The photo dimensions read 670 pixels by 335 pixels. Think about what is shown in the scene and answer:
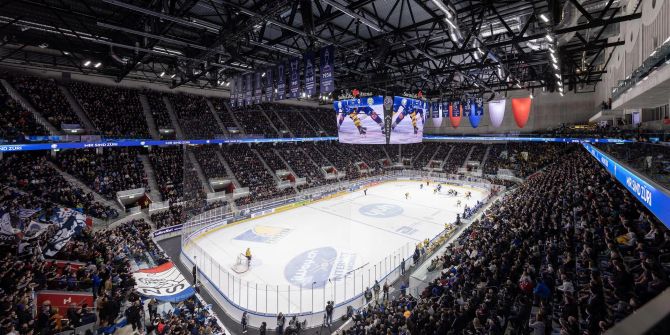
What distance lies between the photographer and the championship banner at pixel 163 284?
1301 centimetres

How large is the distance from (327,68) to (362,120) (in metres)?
10.1

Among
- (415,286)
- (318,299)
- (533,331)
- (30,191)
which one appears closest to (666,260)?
(533,331)

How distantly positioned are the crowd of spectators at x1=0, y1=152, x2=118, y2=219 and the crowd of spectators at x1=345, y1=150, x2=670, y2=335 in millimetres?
18006

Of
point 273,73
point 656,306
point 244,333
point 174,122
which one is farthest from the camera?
point 174,122

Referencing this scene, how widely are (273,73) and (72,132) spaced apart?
1858 cm

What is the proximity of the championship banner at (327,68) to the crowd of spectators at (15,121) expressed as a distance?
63.2ft

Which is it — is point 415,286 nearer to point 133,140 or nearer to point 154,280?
point 154,280

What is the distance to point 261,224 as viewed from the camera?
24.0 meters

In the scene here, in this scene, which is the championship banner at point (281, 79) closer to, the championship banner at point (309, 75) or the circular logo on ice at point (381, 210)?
the championship banner at point (309, 75)

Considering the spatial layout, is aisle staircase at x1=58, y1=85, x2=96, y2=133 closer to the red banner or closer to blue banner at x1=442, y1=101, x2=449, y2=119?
the red banner

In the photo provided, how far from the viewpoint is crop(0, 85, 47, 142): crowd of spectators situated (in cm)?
1866

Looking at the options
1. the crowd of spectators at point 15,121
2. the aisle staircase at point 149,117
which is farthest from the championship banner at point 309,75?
the aisle staircase at point 149,117

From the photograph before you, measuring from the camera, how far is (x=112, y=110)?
26.8 m

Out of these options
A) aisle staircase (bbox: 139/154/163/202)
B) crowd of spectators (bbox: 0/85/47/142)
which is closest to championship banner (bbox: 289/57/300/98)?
aisle staircase (bbox: 139/154/163/202)
